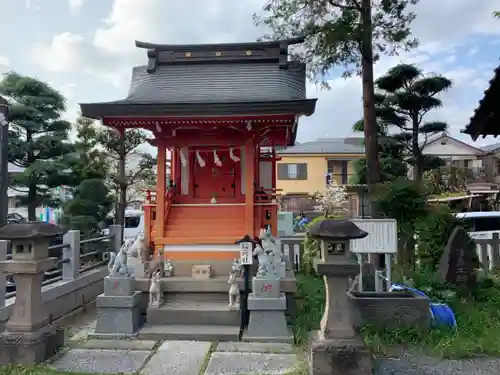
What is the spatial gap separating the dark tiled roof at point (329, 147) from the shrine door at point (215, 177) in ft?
78.4

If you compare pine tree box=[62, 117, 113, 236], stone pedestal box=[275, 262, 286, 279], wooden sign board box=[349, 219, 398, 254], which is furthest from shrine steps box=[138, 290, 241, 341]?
pine tree box=[62, 117, 113, 236]

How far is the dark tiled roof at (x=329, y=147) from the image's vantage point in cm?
3453

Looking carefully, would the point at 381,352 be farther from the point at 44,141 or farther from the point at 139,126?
the point at 44,141

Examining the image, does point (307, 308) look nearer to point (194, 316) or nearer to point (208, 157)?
point (194, 316)

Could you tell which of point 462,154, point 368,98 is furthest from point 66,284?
point 462,154

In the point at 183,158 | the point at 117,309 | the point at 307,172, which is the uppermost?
the point at 307,172

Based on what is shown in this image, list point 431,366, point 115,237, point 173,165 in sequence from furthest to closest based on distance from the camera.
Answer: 1. point 115,237
2. point 173,165
3. point 431,366

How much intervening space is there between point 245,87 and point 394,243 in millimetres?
4772

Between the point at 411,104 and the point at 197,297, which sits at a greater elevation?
the point at 411,104

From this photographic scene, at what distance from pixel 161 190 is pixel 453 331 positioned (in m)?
5.84

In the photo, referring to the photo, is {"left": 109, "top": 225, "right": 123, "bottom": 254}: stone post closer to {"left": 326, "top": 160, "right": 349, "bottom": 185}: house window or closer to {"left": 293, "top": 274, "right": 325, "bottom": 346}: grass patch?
{"left": 293, "top": 274, "right": 325, "bottom": 346}: grass patch

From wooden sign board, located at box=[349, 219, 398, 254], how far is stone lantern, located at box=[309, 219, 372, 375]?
2118 mm

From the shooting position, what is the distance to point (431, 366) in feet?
16.1

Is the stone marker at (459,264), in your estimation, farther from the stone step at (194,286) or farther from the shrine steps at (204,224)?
the shrine steps at (204,224)
